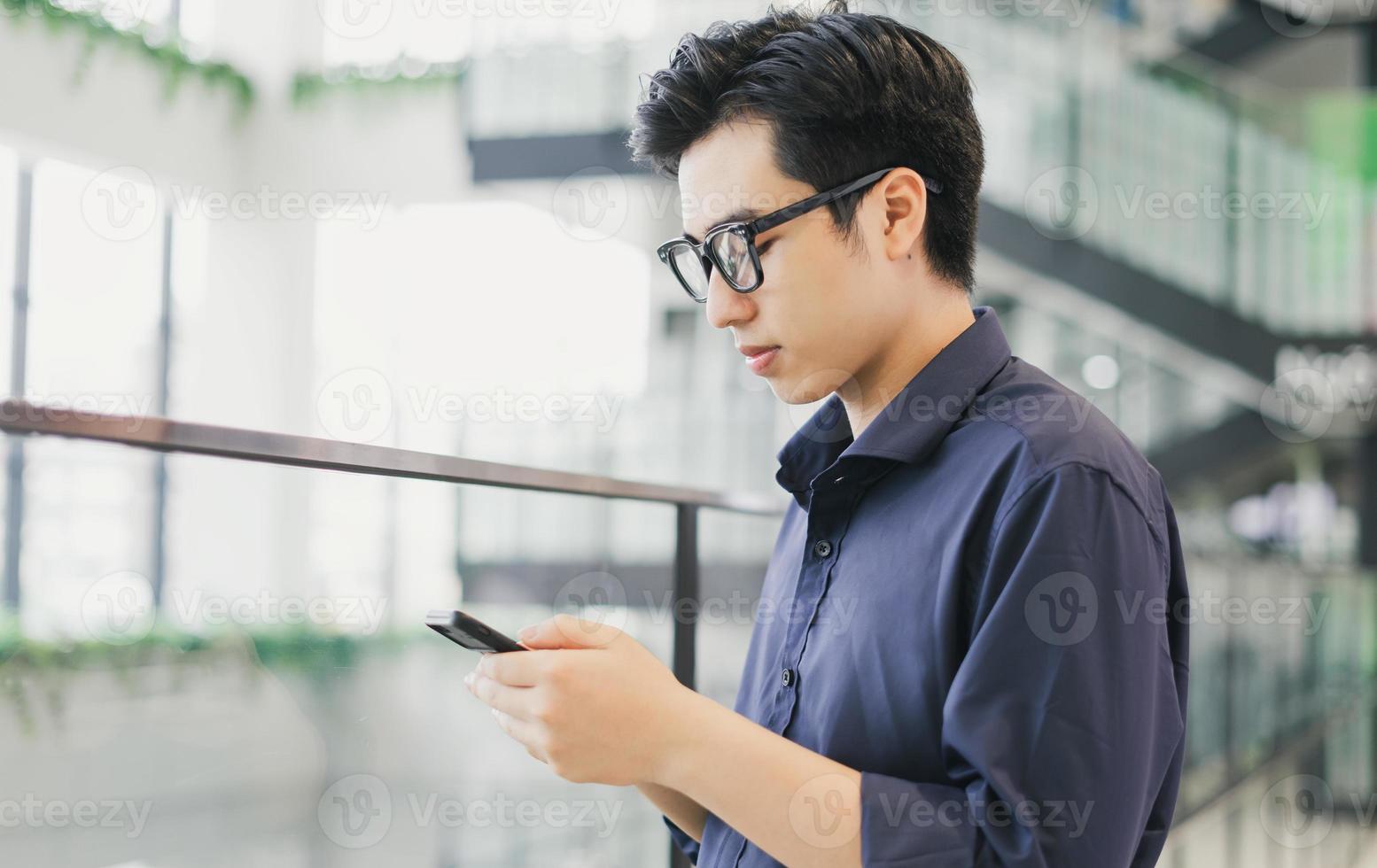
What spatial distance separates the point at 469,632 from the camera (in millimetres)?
736

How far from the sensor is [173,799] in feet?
2.97

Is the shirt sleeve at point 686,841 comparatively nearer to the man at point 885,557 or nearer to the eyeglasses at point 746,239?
the man at point 885,557

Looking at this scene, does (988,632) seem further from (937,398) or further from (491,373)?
(491,373)

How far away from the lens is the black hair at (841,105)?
0.88 metres

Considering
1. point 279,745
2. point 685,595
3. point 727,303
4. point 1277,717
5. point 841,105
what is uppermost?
point 841,105

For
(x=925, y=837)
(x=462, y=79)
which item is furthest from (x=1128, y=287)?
(x=462, y=79)

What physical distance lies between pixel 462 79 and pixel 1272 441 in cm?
619

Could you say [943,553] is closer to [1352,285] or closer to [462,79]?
[1352,285]

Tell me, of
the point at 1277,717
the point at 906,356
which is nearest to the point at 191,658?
the point at 906,356

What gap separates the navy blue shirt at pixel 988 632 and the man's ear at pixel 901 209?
3.7 inches

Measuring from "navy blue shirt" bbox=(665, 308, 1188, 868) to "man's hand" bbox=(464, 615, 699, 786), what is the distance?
0.38 ft

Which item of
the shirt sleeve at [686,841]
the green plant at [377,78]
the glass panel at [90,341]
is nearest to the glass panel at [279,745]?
the shirt sleeve at [686,841]

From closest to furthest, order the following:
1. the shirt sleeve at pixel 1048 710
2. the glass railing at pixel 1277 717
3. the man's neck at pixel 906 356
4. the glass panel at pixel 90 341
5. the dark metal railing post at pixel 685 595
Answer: the shirt sleeve at pixel 1048 710 → the man's neck at pixel 906 356 → the dark metal railing post at pixel 685 595 → the glass railing at pixel 1277 717 → the glass panel at pixel 90 341

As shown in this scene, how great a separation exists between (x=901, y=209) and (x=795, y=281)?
0.11 meters
